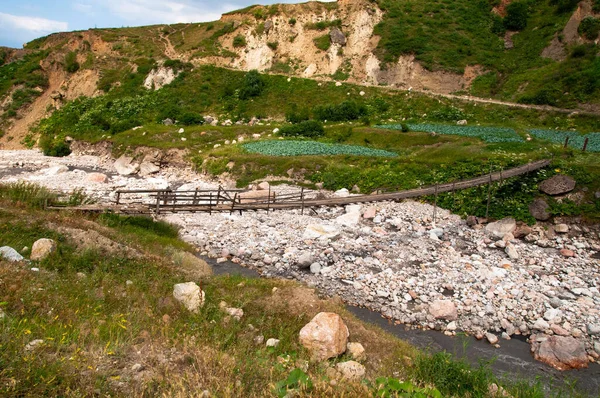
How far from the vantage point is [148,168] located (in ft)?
120

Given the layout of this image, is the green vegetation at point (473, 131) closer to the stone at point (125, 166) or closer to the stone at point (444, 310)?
the stone at point (444, 310)

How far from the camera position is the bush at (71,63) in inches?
2339

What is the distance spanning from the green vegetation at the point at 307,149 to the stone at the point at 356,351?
23.2 m

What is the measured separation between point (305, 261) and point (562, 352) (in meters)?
10.4

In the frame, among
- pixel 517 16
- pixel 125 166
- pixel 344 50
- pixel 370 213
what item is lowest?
pixel 125 166

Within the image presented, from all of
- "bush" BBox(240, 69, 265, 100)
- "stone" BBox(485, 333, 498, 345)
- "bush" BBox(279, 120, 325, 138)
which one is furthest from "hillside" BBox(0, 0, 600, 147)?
"stone" BBox(485, 333, 498, 345)

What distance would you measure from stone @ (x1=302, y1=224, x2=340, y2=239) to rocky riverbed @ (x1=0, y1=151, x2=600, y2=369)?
0.19 feet

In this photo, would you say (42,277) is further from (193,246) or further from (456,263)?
(456,263)

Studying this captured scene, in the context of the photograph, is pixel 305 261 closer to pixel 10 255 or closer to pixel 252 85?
pixel 10 255

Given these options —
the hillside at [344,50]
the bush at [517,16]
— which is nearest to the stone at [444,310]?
the hillside at [344,50]

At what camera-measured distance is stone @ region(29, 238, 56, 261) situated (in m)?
10.9

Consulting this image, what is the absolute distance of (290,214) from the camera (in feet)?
81.1

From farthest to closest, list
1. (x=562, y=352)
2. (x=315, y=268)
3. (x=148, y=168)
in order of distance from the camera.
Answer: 1. (x=148, y=168)
2. (x=315, y=268)
3. (x=562, y=352)

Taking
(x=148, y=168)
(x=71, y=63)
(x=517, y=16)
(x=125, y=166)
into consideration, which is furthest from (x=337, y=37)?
(x=71, y=63)
